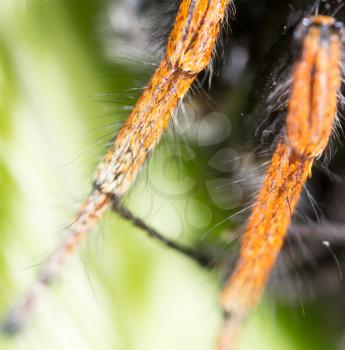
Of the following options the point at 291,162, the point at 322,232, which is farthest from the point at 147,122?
the point at 322,232

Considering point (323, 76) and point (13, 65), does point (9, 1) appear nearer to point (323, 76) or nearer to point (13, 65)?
point (13, 65)

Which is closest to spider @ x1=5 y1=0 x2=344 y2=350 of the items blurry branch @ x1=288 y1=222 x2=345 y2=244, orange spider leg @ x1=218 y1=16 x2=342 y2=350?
orange spider leg @ x1=218 y1=16 x2=342 y2=350

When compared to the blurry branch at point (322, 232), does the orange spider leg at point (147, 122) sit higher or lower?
higher

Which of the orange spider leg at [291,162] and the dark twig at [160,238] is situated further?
the dark twig at [160,238]

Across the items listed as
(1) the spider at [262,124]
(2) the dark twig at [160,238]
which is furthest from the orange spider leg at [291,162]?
(2) the dark twig at [160,238]

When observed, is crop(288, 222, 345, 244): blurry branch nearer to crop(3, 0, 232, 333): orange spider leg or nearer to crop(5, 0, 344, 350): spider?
crop(5, 0, 344, 350): spider

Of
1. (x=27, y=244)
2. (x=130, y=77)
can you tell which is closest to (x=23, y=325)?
(x=27, y=244)

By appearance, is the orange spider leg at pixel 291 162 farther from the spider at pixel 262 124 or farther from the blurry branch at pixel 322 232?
the blurry branch at pixel 322 232
